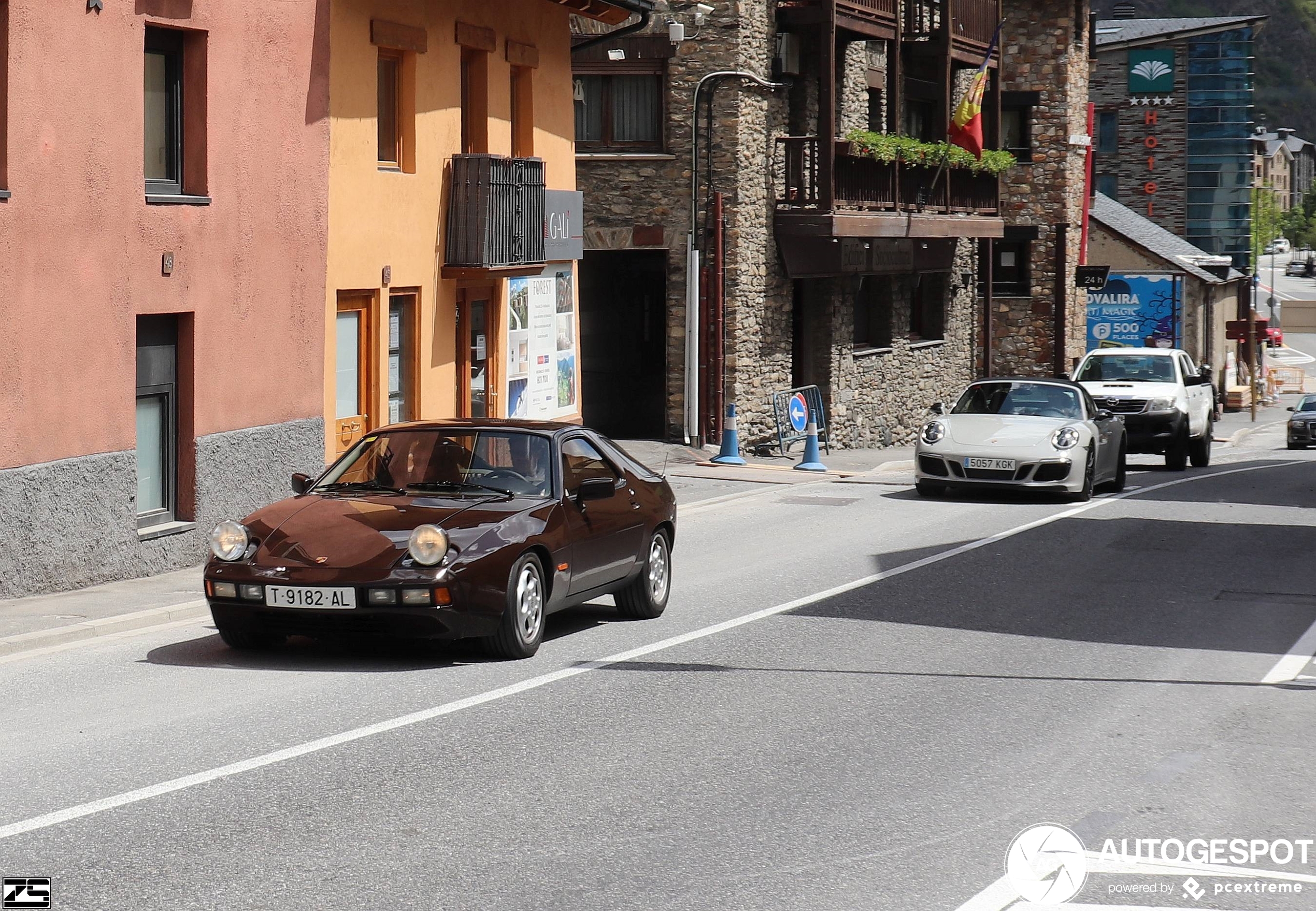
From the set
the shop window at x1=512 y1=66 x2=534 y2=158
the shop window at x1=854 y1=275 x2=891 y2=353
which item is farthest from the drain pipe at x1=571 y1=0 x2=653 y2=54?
the shop window at x1=854 y1=275 x2=891 y2=353

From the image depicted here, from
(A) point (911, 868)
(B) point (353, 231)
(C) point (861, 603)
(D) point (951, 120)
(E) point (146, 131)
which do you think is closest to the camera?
(A) point (911, 868)

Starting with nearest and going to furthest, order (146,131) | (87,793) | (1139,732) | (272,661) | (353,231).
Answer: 1. (87,793)
2. (1139,732)
3. (272,661)
4. (146,131)
5. (353,231)

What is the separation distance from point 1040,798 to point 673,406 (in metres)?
22.8

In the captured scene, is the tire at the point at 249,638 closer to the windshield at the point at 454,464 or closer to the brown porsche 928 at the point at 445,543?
the brown porsche 928 at the point at 445,543

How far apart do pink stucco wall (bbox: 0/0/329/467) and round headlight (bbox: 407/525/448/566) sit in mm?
4708

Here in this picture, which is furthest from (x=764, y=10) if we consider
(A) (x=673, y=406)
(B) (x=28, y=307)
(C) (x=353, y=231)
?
(B) (x=28, y=307)

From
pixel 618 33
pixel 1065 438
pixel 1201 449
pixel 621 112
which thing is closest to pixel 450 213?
pixel 618 33

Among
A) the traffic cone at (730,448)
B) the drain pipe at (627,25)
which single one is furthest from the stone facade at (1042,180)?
the traffic cone at (730,448)

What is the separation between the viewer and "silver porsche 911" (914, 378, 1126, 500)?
67.8 feet

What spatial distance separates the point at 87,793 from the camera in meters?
7.04

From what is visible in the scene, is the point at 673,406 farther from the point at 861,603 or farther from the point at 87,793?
the point at 87,793

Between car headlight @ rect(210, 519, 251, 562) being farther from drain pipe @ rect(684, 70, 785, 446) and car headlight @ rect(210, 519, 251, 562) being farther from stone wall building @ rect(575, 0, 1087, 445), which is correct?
drain pipe @ rect(684, 70, 785, 446)

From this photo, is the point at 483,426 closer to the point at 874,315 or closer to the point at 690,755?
the point at 690,755

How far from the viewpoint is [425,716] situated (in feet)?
28.3
